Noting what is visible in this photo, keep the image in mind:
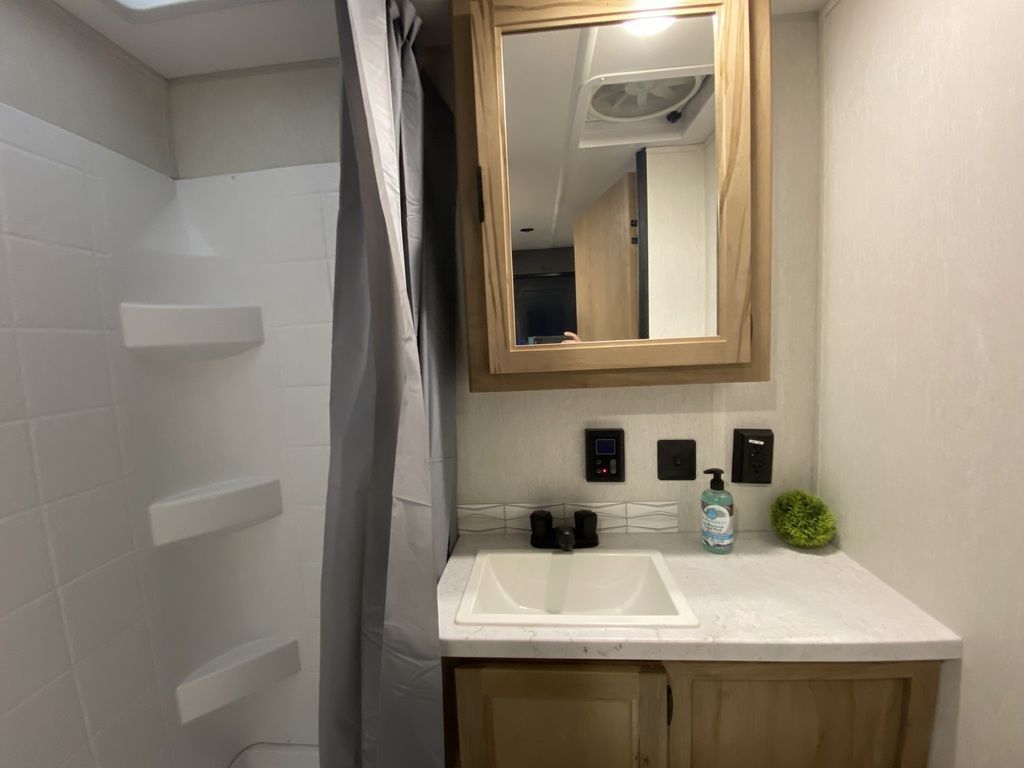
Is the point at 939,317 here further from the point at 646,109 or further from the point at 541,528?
the point at 541,528

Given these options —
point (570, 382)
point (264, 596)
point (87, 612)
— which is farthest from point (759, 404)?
point (87, 612)

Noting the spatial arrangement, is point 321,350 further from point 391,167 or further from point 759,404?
point 759,404

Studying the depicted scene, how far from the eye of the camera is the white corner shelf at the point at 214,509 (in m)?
0.99

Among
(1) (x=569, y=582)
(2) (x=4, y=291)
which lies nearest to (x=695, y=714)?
(1) (x=569, y=582)

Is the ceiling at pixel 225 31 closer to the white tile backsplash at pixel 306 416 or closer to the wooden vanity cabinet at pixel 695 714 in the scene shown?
the white tile backsplash at pixel 306 416

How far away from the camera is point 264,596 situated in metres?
1.17

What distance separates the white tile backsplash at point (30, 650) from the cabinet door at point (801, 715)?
3.70ft

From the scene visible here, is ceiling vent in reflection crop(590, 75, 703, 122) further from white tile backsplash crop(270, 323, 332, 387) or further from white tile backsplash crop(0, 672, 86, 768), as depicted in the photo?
white tile backsplash crop(0, 672, 86, 768)

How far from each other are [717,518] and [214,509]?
1210 millimetres

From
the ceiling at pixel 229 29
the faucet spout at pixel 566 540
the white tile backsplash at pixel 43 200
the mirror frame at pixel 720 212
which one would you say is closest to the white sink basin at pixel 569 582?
the faucet spout at pixel 566 540

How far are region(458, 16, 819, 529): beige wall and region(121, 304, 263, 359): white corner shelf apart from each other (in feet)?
1.87

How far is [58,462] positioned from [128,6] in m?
0.92

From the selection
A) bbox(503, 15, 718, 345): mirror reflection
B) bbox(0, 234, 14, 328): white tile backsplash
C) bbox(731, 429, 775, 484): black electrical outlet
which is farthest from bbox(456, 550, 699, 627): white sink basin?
bbox(0, 234, 14, 328): white tile backsplash

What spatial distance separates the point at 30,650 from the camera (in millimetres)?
759
